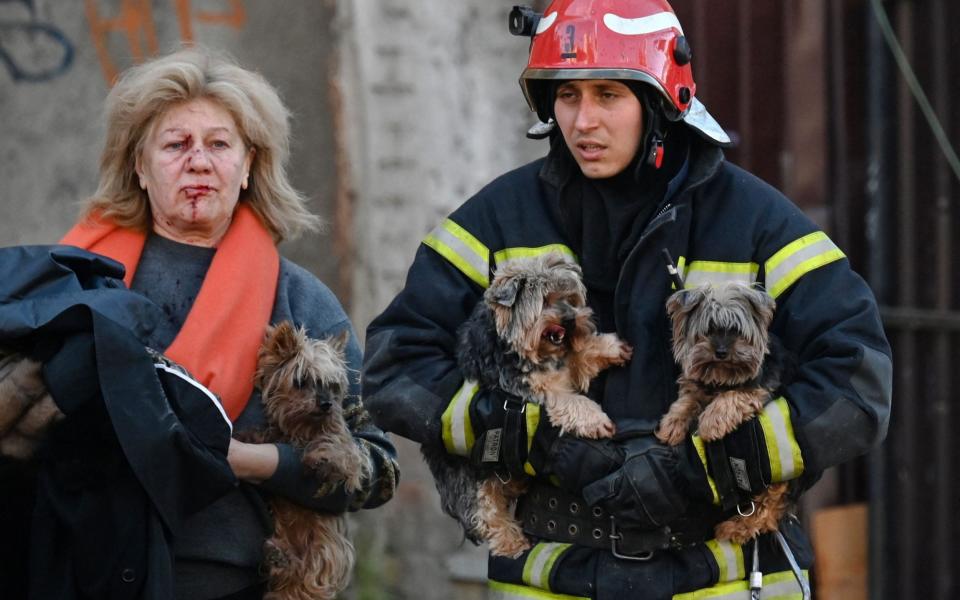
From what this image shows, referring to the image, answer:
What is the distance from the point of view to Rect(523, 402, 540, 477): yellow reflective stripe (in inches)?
137

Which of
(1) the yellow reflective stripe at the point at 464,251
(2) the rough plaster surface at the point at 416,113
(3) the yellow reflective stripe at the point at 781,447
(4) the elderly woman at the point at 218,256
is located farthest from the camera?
(2) the rough plaster surface at the point at 416,113

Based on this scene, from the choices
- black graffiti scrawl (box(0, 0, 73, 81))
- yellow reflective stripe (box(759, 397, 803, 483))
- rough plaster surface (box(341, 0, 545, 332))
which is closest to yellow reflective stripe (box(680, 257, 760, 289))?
yellow reflective stripe (box(759, 397, 803, 483))

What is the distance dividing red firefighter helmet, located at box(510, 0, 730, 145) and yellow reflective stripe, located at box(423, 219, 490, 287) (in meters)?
0.46

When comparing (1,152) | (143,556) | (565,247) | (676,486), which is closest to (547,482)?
(676,486)

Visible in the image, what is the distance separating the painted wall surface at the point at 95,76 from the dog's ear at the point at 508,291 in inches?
112

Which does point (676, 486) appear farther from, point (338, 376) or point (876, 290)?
point (876, 290)

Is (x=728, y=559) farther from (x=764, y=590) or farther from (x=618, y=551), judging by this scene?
(x=618, y=551)

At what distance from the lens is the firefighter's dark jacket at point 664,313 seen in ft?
10.8

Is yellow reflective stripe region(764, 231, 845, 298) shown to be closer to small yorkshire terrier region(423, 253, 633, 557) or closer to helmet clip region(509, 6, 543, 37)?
small yorkshire terrier region(423, 253, 633, 557)

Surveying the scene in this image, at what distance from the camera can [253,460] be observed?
12.2 ft

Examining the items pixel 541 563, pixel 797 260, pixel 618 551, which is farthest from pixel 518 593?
pixel 797 260

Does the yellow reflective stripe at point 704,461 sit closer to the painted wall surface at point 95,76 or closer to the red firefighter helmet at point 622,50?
the red firefighter helmet at point 622,50

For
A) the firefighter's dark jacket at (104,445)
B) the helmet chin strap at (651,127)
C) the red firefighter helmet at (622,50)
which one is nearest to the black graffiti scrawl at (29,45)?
the firefighter's dark jacket at (104,445)

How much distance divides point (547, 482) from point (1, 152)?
13.4 ft
